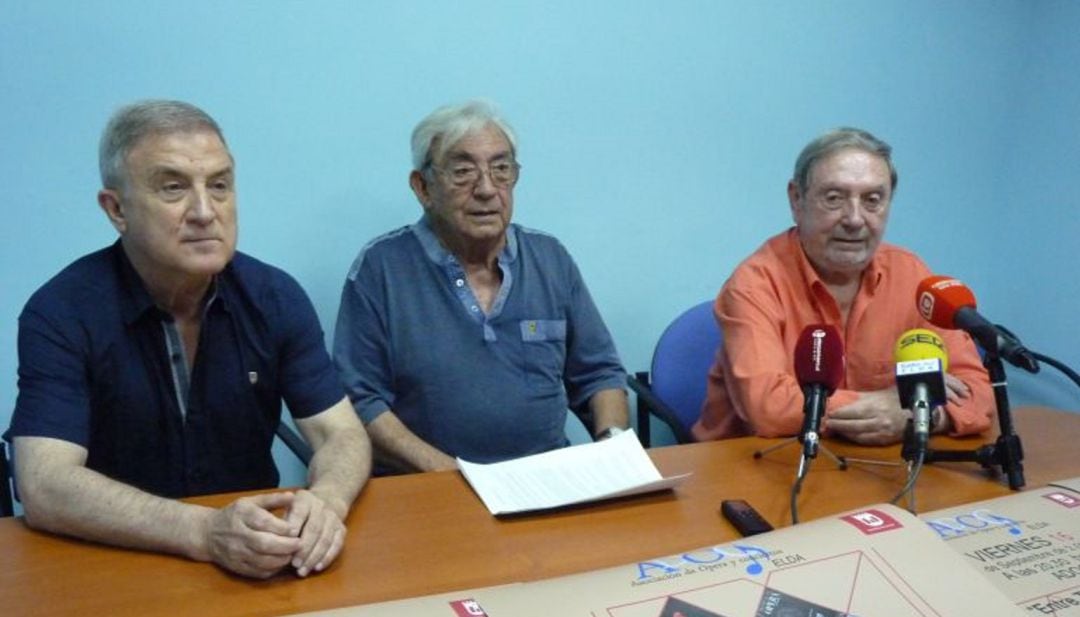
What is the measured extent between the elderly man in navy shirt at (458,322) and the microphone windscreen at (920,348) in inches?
32.6

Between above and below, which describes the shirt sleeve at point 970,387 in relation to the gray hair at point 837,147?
below

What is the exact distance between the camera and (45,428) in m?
1.30

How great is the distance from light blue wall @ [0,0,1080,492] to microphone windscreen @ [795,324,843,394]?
125cm

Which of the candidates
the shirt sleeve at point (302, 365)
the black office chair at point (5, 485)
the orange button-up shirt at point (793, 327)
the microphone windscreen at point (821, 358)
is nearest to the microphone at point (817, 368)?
the microphone windscreen at point (821, 358)

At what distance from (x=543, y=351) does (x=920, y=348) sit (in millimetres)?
970

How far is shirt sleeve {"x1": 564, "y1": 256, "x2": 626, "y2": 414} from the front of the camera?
7.39ft

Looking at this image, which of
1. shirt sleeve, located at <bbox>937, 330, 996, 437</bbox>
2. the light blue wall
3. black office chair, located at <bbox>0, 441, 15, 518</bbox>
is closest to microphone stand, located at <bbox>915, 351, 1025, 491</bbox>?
shirt sleeve, located at <bbox>937, 330, 996, 437</bbox>

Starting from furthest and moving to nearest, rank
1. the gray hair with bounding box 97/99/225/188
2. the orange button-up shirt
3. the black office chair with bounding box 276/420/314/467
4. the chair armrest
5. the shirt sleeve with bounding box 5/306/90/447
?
the chair armrest → the black office chair with bounding box 276/420/314/467 → the orange button-up shirt → the gray hair with bounding box 97/99/225/188 → the shirt sleeve with bounding box 5/306/90/447

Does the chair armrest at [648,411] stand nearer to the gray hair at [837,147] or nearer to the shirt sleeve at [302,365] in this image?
the gray hair at [837,147]

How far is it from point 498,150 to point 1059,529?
1.38m

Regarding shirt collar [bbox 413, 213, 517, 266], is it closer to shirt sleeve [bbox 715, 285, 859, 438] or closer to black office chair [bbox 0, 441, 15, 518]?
shirt sleeve [bbox 715, 285, 859, 438]

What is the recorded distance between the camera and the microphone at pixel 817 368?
1.35 meters

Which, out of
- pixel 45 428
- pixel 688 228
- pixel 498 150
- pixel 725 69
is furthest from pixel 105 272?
pixel 725 69

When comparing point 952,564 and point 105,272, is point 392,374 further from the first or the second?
point 952,564
